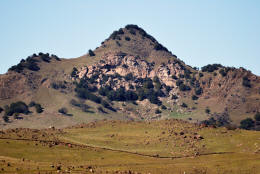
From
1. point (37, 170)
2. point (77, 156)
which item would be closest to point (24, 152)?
point (77, 156)

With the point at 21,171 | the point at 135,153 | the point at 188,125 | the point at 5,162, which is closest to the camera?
the point at 21,171

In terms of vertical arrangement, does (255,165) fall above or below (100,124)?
below

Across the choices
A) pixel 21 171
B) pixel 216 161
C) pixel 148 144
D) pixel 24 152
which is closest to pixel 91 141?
pixel 148 144

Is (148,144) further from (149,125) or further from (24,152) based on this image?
(24,152)

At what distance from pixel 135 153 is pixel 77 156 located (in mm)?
11548

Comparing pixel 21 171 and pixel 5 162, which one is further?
pixel 5 162

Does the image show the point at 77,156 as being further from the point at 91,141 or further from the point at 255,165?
the point at 255,165

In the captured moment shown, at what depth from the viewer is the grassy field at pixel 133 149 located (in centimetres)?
6662

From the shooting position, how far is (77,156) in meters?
72.8

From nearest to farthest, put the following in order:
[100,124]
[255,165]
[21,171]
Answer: [21,171], [255,165], [100,124]

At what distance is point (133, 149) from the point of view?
3344 inches

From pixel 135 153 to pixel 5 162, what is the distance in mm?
24797

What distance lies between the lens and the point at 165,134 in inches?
3585

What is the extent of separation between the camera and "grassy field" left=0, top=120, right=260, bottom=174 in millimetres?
66625
